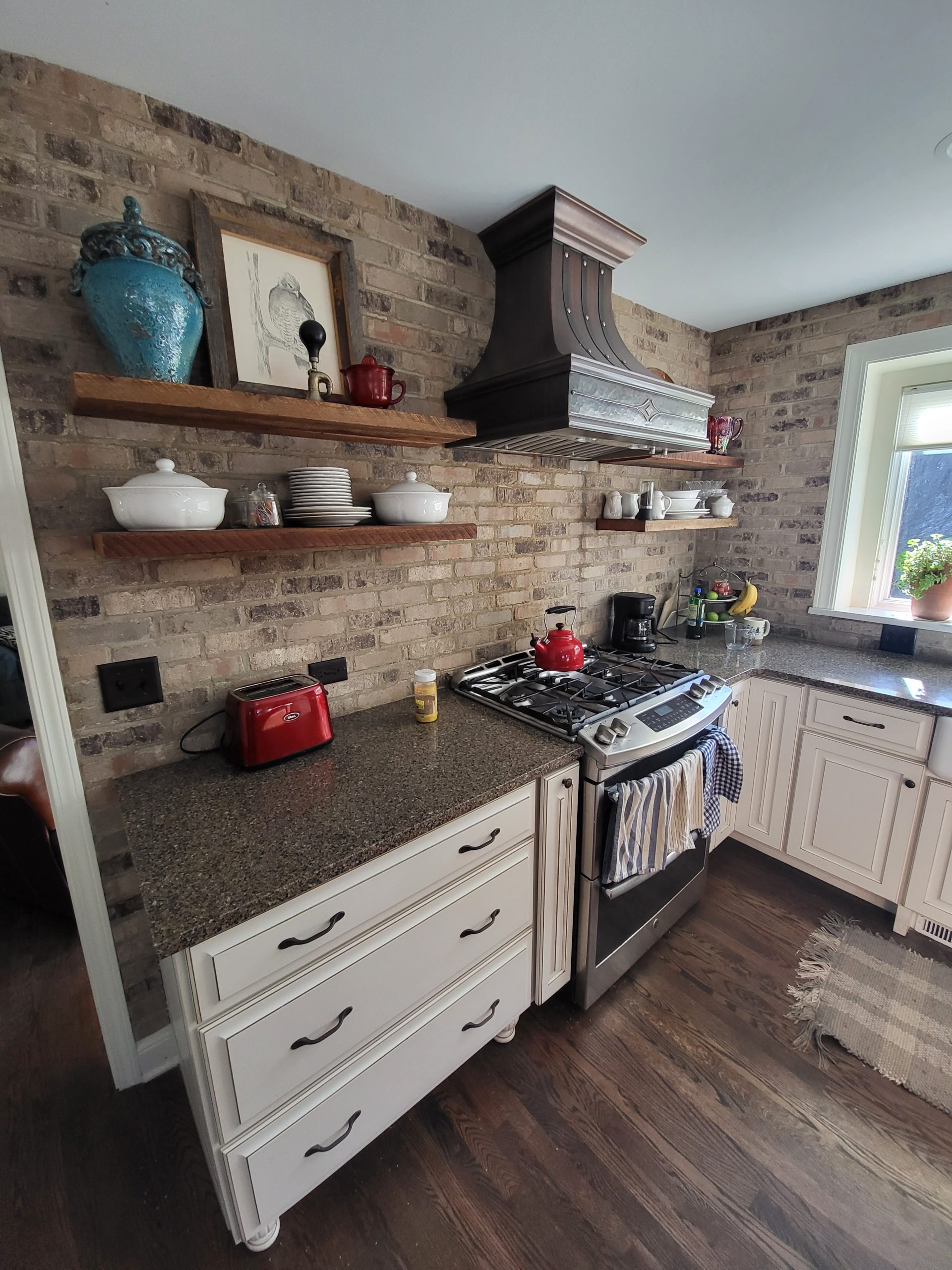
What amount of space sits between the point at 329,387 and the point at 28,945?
2.30m

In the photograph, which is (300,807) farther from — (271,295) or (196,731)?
(271,295)

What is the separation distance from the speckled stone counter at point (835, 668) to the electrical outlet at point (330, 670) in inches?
56.1

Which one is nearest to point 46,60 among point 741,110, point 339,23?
point 339,23

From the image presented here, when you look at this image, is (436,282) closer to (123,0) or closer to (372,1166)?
(123,0)

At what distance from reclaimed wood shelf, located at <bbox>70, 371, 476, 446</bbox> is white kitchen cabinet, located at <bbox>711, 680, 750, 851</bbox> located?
1526 millimetres

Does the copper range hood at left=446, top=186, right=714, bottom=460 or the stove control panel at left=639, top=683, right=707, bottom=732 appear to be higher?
the copper range hood at left=446, top=186, right=714, bottom=460

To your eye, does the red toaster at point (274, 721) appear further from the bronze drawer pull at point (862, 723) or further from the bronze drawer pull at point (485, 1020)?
the bronze drawer pull at point (862, 723)

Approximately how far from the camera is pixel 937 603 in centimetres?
224

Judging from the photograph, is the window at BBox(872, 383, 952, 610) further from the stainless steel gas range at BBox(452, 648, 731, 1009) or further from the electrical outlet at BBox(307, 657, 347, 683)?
the electrical outlet at BBox(307, 657, 347, 683)

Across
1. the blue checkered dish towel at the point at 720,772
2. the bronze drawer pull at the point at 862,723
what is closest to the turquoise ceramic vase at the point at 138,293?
the blue checkered dish towel at the point at 720,772

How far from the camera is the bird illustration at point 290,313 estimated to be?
1.36 m

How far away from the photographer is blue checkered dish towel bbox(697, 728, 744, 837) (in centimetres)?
175

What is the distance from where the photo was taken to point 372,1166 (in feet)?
4.13

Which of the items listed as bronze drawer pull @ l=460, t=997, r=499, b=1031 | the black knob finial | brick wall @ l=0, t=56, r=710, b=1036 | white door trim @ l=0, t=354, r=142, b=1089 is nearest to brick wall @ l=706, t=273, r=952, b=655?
brick wall @ l=0, t=56, r=710, b=1036
